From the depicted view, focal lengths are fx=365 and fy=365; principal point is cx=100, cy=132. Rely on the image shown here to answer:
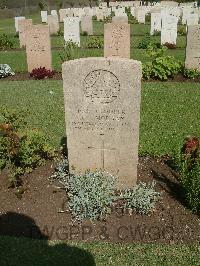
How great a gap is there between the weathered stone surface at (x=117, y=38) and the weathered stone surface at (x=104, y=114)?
795 centimetres

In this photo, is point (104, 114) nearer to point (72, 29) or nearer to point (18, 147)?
point (18, 147)

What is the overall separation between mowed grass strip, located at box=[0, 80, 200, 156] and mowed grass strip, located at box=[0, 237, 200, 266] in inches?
99.7

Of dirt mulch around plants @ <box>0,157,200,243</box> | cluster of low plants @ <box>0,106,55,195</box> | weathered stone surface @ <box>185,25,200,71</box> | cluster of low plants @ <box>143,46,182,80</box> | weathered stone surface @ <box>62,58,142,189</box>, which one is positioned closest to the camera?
dirt mulch around plants @ <box>0,157,200,243</box>

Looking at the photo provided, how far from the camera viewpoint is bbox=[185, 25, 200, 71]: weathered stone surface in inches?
461

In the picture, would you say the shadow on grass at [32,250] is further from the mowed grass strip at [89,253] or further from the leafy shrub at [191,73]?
the leafy shrub at [191,73]

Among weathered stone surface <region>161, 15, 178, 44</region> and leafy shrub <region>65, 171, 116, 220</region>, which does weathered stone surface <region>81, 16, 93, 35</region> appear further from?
leafy shrub <region>65, 171, 116, 220</region>

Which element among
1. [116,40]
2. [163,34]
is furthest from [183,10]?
[116,40]

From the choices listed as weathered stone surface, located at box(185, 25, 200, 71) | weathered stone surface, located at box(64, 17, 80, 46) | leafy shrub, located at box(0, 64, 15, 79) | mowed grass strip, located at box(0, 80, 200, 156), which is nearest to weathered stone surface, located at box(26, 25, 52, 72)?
leafy shrub, located at box(0, 64, 15, 79)

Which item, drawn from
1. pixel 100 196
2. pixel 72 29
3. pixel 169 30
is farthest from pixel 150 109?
pixel 72 29

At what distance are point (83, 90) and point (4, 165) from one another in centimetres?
215

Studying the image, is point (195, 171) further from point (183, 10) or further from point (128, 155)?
point (183, 10)

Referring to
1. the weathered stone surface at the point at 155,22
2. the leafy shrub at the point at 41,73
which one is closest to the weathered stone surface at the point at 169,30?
the weathered stone surface at the point at 155,22

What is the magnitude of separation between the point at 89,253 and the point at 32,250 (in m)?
0.66

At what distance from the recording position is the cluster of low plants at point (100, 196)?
187 inches
